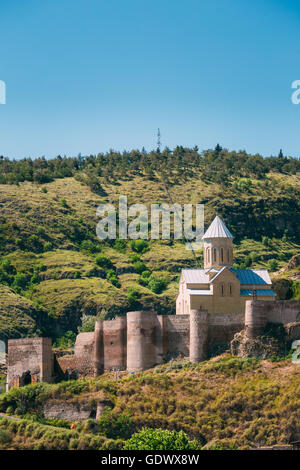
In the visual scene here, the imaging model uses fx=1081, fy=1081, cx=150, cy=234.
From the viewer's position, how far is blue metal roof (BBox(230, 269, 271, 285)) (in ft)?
222

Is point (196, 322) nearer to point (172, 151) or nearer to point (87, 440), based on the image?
point (87, 440)

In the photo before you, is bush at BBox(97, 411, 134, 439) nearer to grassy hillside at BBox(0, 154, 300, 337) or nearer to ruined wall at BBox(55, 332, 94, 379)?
ruined wall at BBox(55, 332, 94, 379)

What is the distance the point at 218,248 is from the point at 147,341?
9.19 metres

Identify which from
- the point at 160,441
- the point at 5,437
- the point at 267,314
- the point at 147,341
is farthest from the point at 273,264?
the point at 160,441

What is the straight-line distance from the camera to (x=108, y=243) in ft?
345

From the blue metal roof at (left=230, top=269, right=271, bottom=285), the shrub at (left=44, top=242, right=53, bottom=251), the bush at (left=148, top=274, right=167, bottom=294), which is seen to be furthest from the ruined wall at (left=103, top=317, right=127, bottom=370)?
the shrub at (left=44, top=242, right=53, bottom=251)

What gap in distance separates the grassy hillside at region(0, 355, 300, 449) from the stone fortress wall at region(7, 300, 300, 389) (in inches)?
35.1

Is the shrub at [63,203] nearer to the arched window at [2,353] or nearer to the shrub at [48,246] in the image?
the shrub at [48,246]

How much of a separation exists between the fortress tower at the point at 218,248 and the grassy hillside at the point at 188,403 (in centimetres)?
814

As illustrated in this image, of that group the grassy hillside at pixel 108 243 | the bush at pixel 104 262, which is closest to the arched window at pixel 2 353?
the grassy hillside at pixel 108 243

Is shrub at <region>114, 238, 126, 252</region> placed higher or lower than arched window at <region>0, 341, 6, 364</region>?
higher

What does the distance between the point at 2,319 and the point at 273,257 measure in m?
29.4

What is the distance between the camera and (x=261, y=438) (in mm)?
56844

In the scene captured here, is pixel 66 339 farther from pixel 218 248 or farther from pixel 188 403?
pixel 188 403
